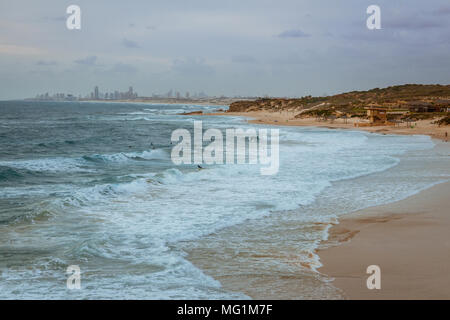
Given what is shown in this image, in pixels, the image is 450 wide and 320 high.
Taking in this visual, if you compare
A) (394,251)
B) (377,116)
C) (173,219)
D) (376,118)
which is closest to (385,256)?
(394,251)

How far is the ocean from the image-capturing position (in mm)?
7461

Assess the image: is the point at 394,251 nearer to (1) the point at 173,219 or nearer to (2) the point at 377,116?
(1) the point at 173,219

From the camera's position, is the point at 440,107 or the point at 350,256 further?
the point at 440,107

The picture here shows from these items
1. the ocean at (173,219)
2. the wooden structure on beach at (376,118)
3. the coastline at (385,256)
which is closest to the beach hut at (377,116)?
the wooden structure on beach at (376,118)

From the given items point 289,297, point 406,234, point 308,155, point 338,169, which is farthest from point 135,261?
point 308,155

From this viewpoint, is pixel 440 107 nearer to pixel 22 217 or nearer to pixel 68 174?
pixel 68 174

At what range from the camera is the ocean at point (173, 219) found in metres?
7.46

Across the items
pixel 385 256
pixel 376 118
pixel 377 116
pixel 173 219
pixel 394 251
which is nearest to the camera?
pixel 385 256

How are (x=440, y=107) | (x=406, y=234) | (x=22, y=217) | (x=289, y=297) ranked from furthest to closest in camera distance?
(x=440, y=107)
(x=22, y=217)
(x=406, y=234)
(x=289, y=297)

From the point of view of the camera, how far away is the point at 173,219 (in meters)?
11.7

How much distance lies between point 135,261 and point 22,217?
4.87 m

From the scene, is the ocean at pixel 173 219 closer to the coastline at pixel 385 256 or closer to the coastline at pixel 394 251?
the coastline at pixel 385 256

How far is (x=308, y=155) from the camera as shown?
26828 mm

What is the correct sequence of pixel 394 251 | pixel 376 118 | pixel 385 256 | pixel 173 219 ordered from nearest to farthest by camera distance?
pixel 385 256
pixel 394 251
pixel 173 219
pixel 376 118
